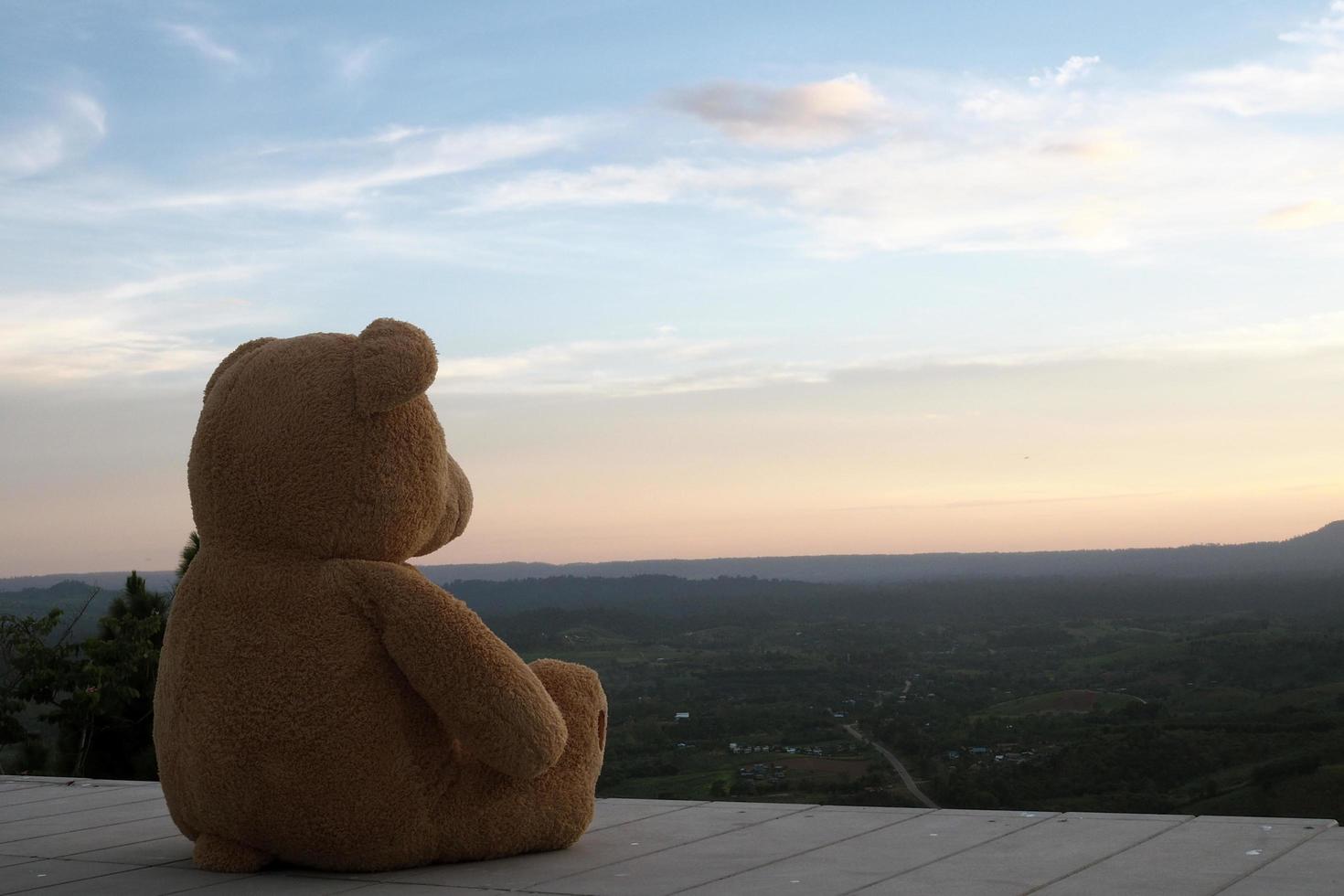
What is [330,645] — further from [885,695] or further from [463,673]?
[885,695]

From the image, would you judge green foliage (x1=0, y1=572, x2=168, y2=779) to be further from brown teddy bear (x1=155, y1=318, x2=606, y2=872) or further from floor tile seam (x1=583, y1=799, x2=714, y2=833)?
brown teddy bear (x1=155, y1=318, x2=606, y2=872)

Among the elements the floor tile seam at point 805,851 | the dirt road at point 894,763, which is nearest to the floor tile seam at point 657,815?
the floor tile seam at point 805,851

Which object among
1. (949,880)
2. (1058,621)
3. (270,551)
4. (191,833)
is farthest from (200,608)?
(1058,621)

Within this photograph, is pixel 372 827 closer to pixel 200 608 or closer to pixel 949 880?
pixel 200 608

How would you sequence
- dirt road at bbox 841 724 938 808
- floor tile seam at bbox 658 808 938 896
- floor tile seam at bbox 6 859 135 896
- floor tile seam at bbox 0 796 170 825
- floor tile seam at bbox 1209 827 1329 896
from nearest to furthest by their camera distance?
1. floor tile seam at bbox 1209 827 1329 896
2. floor tile seam at bbox 658 808 938 896
3. floor tile seam at bbox 6 859 135 896
4. floor tile seam at bbox 0 796 170 825
5. dirt road at bbox 841 724 938 808

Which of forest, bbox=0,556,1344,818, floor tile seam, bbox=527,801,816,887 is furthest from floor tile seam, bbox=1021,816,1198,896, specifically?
forest, bbox=0,556,1344,818

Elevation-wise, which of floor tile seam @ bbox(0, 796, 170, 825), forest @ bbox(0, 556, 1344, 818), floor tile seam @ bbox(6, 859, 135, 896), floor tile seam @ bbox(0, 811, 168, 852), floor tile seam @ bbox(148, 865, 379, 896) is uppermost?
floor tile seam @ bbox(148, 865, 379, 896)

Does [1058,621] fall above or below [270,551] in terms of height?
below
